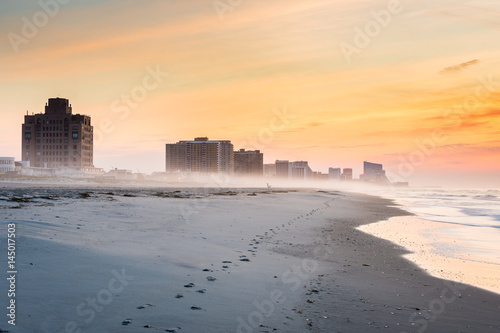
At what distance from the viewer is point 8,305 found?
600 cm

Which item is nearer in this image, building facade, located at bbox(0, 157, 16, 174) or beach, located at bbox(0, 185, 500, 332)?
beach, located at bbox(0, 185, 500, 332)

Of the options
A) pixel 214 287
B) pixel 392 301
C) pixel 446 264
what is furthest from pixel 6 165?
pixel 392 301

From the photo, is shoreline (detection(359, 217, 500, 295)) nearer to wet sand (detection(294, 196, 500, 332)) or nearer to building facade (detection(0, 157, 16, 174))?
wet sand (detection(294, 196, 500, 332))

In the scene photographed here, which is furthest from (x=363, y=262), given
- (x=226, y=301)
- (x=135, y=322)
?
(x=135, y=322)

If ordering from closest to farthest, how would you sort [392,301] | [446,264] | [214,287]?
[214,287], [392,301], [446,264]

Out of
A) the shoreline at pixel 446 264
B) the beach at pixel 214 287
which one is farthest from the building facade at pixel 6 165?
the shoreline at pixel 446 264

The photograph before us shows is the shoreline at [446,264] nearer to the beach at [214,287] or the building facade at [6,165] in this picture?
the beach at [214,287]

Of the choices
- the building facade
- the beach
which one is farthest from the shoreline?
the building facade

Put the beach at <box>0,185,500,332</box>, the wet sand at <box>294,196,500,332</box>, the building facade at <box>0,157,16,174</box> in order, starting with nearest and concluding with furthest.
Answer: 1. the beach at <box>0,185,500,332</box>
2. the wet sand at <box>294,196,500,332</box>
3. the building facade at <box>0,157,16,174</box>

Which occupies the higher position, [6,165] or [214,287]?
[6,165]

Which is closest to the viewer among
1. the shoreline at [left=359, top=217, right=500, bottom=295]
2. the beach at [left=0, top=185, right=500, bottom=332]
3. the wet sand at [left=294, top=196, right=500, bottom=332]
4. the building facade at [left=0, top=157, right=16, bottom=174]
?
the beach at [left=0, top=185, right=500, bottom=332]

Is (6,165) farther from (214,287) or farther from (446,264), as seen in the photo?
(446,264)

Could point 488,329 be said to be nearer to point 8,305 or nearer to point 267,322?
point 267,322

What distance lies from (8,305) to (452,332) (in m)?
8.04
